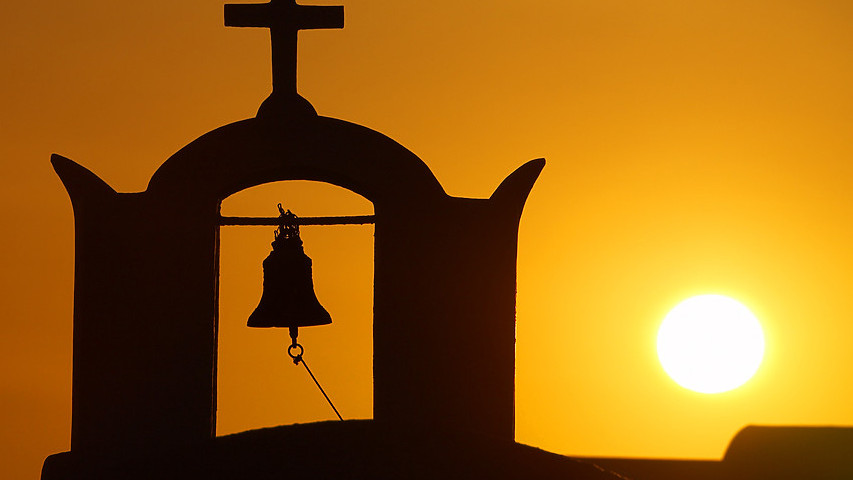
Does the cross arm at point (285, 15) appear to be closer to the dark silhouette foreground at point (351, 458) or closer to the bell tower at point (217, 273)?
the bell tower at point (217, 273)

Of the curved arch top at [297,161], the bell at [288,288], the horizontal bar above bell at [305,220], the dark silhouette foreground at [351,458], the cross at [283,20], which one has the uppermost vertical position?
the cross at [283,20]

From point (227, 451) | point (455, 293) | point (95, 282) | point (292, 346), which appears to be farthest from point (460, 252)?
point (227, 451)

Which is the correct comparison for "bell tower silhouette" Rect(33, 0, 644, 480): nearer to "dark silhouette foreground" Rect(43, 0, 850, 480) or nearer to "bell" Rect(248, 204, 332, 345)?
"dark silhouette foreground" Rect(43, 0, 850, 480)

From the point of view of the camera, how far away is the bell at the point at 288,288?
8.04 meters

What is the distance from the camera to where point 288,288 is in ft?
26.5

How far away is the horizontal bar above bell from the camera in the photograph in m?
7.53

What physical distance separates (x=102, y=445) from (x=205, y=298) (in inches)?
34.8

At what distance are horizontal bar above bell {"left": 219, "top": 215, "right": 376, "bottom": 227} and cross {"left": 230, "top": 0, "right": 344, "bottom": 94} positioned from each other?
2.62ft

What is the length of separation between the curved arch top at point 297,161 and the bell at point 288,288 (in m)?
0.73

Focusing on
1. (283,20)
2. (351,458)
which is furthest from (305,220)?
(351,458)

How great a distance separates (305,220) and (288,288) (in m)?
0.42

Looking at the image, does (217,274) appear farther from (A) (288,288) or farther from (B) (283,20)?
(B) (283,20)

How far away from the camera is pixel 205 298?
722 cm

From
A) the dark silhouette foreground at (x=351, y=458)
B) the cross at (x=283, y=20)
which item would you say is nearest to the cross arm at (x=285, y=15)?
the cross at (x=283, y=20)
